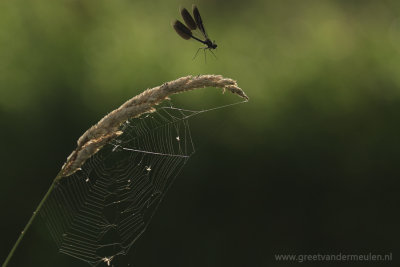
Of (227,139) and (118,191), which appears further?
(227,139)

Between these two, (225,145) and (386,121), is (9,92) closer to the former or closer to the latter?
(225,145)

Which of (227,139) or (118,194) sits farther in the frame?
(227,139)

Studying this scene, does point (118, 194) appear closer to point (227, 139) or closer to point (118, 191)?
point (118, 191)

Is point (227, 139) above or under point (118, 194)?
above

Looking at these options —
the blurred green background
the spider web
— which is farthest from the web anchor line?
the blurred green background

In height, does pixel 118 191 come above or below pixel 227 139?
below

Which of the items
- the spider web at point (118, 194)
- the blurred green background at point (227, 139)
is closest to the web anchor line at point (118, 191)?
the spider web at point (118, 194)

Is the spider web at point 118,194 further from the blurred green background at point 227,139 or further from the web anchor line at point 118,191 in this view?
the blurred green background at point 227,139

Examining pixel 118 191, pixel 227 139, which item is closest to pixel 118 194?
pixel 118 191
